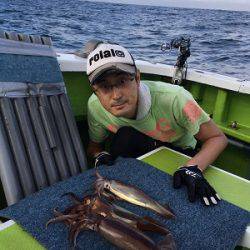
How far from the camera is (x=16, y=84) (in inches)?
112

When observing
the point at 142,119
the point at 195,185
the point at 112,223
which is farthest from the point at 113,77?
the point at 112,223

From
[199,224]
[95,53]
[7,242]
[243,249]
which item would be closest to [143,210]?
[199,224]

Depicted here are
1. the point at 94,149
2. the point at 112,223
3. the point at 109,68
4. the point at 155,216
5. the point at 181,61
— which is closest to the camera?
the point at 112,223

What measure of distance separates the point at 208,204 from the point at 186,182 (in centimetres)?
24

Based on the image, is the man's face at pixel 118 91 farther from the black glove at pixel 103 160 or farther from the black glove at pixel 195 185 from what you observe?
the black glove at pixel 195 185

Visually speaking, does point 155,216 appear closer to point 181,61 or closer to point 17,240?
point 17,240

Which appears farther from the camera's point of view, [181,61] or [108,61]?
[181,61]

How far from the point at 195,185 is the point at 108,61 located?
1.02m

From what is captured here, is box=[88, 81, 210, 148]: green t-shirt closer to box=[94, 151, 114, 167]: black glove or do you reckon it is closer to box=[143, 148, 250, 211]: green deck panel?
box=[143, 148, 250, 211]: green deck panel

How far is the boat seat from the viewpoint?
8.54ft

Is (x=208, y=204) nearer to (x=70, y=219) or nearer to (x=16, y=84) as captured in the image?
(x=70, y=219)

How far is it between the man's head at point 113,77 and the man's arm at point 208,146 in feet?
2.21

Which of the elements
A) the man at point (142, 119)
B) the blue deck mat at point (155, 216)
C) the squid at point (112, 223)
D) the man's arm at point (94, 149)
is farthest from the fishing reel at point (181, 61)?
the squid at point (112, 223)

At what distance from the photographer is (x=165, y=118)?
3115mm
